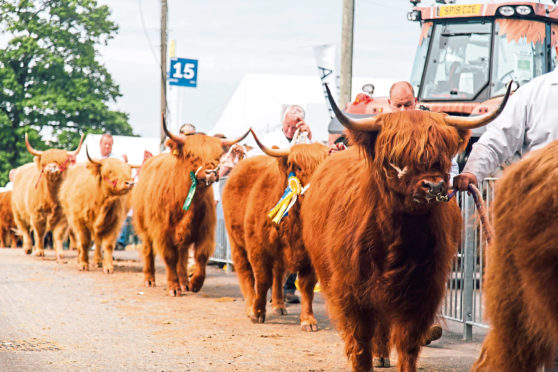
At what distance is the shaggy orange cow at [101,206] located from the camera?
12578 mm

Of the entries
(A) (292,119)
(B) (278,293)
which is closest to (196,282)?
(B) (278,293)

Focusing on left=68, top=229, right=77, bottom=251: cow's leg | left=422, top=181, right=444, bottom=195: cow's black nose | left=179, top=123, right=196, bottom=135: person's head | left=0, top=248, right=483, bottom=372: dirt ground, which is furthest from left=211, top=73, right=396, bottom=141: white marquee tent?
left=422, top=181, right=444, bottom=195: cow's black nose

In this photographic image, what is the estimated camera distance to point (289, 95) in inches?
823

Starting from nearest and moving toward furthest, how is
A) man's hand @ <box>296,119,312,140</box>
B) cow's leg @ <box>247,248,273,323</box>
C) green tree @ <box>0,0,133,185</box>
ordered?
1. cow's leg @ <box>247,248,273,323</box>
2. man's hand @ <box>296,119,312,140</box>
3. green tree @ <box>0,0,133,185</box>

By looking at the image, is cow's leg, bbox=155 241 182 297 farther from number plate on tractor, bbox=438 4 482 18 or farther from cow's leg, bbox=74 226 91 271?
number plate on tractor, bbox=438 4 482 18

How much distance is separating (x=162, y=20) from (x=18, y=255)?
11287 millimetres

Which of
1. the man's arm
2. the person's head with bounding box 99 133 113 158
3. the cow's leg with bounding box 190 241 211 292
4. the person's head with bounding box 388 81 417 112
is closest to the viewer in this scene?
the man's arm

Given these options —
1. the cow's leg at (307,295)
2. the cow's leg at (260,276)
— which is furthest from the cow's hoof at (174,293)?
the cow's leg at (307,295)

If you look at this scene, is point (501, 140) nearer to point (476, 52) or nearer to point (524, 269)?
point (524, 269)

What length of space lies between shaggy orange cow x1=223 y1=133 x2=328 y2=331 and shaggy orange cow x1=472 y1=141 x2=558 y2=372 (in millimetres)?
3556

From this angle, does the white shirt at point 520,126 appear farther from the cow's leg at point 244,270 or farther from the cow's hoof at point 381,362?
the cow's leg at point 244,270

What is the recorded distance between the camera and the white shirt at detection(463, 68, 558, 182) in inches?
178

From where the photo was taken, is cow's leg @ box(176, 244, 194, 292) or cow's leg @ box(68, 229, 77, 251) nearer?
cow's leg @ box(176, 244, 194, 292)

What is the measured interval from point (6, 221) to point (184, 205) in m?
12.8
